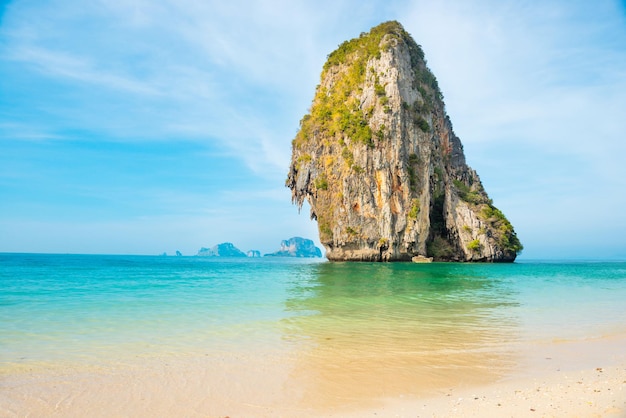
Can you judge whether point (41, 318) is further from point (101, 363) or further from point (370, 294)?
point (370, 294)

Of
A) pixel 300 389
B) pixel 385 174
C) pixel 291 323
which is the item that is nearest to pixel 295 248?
pixel 385 174

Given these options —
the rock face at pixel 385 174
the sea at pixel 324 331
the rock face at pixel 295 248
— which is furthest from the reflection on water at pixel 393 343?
the rock face at pixel 295 248

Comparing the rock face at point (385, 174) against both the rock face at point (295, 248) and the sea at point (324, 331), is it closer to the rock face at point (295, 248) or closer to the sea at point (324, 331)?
the sea at point (324, 331)

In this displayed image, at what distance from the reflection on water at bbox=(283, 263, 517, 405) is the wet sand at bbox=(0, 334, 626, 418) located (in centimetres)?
4

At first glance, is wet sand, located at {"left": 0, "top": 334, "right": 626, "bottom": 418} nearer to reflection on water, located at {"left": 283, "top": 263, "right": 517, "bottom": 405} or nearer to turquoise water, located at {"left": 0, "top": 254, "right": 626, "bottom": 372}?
reflection on water, located at {"left": 283, "top": 263, "right": 517, "bottom": 405}

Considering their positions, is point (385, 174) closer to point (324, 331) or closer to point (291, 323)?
point (291, 323)

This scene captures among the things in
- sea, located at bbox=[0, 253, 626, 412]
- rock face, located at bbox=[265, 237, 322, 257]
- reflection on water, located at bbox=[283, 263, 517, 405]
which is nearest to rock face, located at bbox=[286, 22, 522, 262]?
sea, located at bbox=[0, 253, 626, 412]

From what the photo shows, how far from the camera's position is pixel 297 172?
166ft

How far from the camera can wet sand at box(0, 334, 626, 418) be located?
4.24 meters

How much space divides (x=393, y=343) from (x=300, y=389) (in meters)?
2.86

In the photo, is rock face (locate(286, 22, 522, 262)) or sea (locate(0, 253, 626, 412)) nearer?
sea (locate(0, 253, 626, 412))

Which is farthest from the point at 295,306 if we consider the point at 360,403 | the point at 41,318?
the point at 360,403

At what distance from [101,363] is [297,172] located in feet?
148

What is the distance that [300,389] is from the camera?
4938 mm
